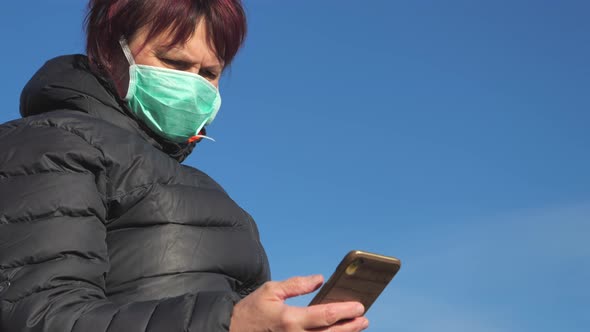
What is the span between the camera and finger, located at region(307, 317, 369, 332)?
2748 millimetres

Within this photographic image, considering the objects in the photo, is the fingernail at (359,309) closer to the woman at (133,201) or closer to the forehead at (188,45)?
the woman at (133,201)

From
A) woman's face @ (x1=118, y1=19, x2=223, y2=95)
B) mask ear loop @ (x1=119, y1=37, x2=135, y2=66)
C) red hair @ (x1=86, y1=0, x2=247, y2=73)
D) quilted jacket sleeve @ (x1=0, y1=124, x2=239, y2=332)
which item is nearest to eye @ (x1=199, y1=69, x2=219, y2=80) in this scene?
woman's face @ (x1=118, y1=19, x2=223, y2=95)

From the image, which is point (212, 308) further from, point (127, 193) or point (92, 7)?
point (92, 7)

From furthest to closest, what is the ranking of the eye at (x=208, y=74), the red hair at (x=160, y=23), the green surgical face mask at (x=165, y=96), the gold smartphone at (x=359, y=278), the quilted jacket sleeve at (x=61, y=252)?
1. the eye at (x=208, y=74)
2. the green surgical face mask at (x=165, y=96)
3. the red hair at (x=160, y=23)
4. the quilted jacket sleeve at (x=61, y=252)
5. the gold smartphone at (x=359, y=278)

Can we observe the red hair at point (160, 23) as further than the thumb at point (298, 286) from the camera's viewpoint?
Yes

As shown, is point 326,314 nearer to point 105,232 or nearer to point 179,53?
point 105,232

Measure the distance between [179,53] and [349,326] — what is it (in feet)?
7.95

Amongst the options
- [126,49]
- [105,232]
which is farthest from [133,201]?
[126,49]

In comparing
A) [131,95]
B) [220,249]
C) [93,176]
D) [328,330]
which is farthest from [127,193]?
[328,330]

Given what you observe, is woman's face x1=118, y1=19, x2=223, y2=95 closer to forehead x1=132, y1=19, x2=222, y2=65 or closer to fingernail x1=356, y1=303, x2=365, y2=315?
forehead x1=132, y1=19, x2=222, y2=65

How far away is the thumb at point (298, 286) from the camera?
2.75 meters

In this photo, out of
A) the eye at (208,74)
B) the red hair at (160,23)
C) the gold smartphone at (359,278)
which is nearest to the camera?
the gold smartphone at (359,278)

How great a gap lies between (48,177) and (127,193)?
1.24ft

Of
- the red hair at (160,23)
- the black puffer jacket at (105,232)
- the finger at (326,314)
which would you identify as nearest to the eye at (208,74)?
the red hair at (160,23)
